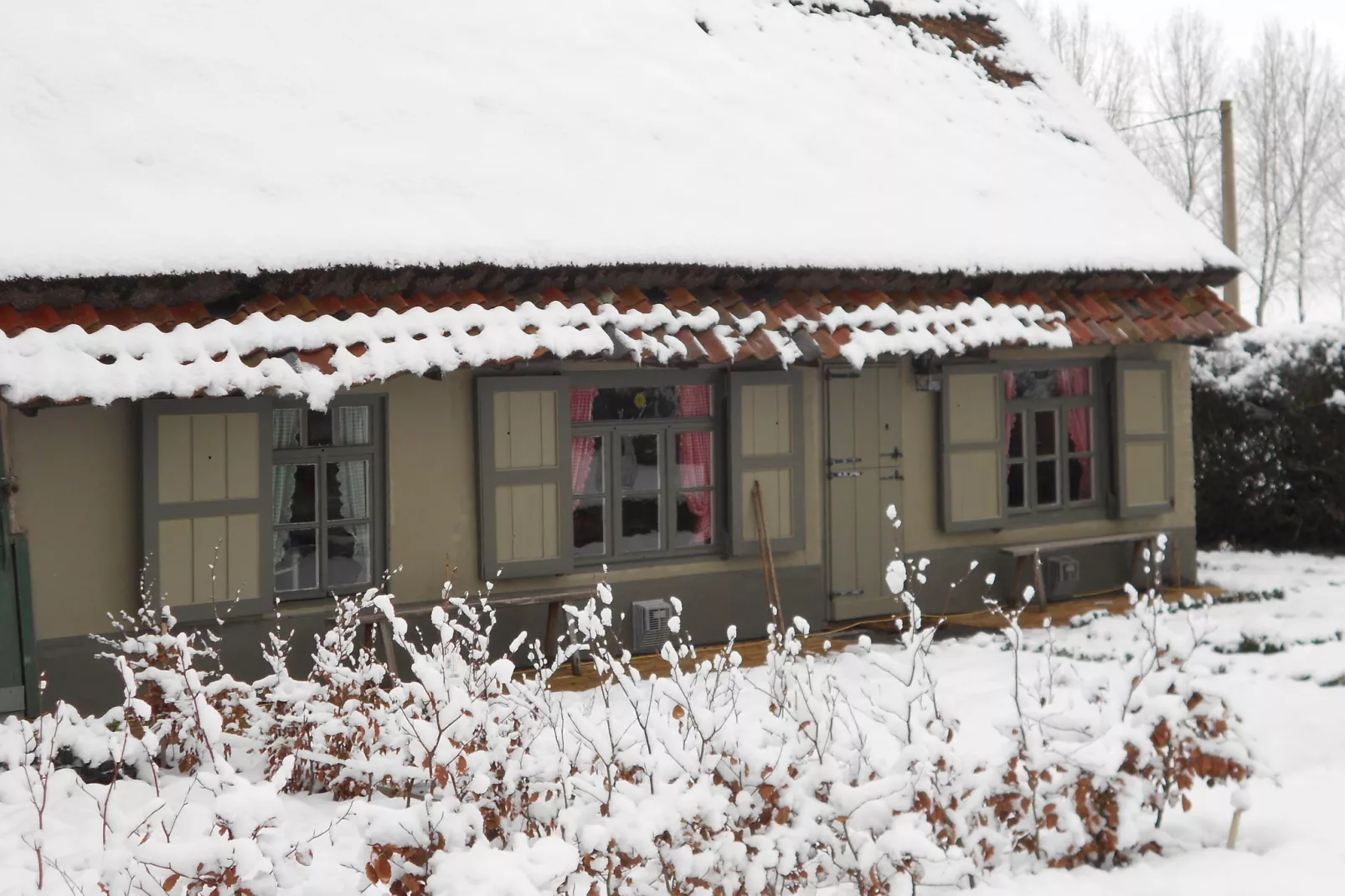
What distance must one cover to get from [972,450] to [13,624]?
6112 mm

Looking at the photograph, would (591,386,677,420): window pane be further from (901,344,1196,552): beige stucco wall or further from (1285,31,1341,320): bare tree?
(1285,31,1341,320): bare tree

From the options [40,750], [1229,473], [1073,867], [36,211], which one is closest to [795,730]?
[1073,867]

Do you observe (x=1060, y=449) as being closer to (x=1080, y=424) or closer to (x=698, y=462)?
(x=1080, y=424)

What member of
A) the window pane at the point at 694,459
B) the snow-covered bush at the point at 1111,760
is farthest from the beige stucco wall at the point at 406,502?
the snow-covered bush at the point at 1111,760

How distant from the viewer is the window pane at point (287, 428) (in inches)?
276

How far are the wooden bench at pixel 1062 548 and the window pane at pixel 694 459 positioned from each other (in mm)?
2317

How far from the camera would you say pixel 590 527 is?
7926 millimetres

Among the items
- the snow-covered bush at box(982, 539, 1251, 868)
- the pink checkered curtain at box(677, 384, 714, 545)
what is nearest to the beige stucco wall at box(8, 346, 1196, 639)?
the pink checkered curtain at box(677, 384, 714, 545)

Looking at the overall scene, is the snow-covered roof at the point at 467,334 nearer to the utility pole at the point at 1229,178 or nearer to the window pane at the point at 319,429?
the window pane at the point at 319,429

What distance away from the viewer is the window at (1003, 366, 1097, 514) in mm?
9469

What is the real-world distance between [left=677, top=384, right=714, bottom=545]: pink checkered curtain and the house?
38mm

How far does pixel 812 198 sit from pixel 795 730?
5.32 metres

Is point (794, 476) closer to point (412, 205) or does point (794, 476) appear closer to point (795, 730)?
point (412, 205)

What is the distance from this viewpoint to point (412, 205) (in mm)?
7113
